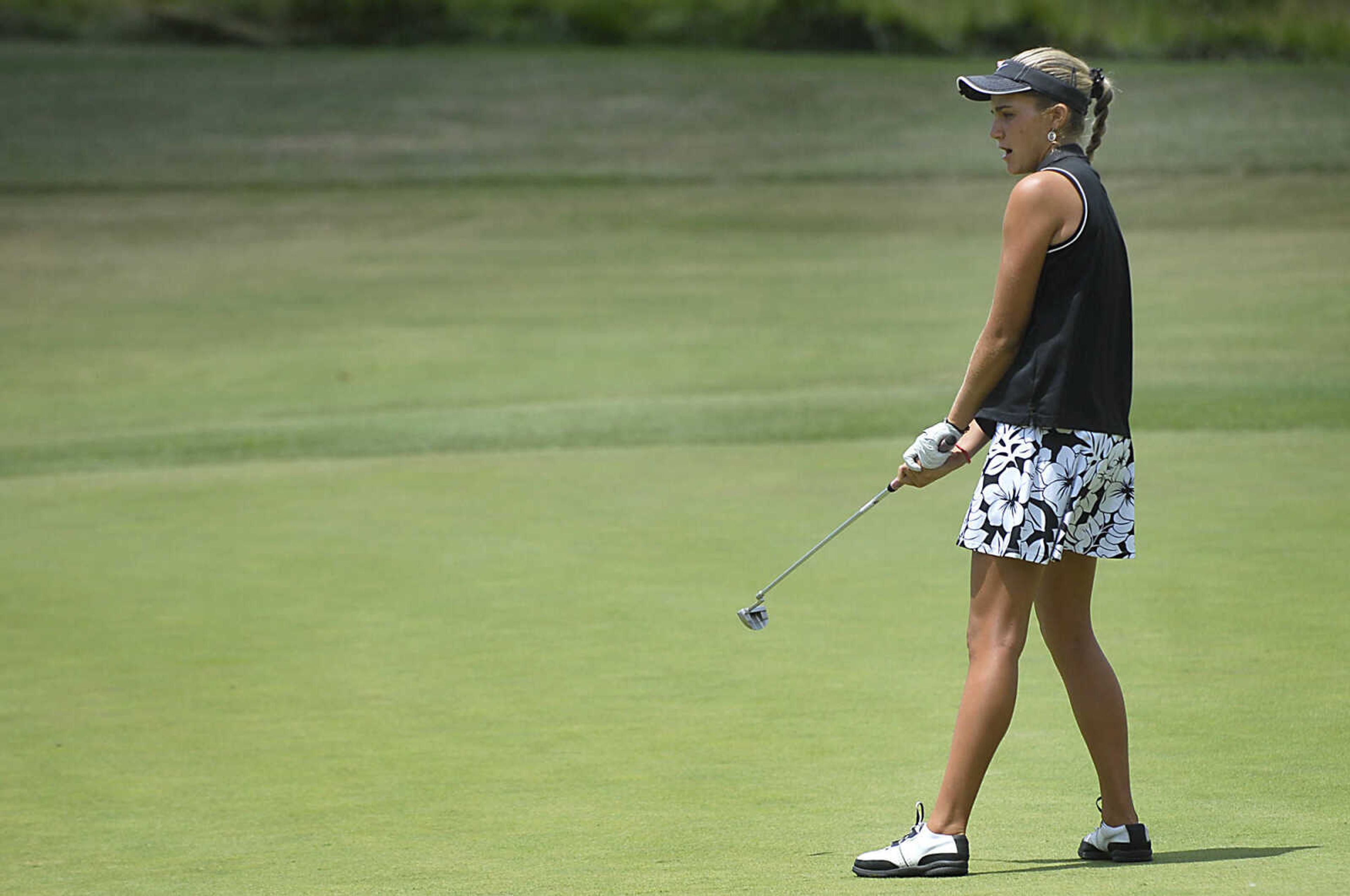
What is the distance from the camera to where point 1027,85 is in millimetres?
2631

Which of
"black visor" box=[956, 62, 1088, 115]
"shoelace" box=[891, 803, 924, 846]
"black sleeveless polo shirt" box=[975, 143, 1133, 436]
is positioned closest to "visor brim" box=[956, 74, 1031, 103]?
"black visor" box=[956, 62, 1088, 115]

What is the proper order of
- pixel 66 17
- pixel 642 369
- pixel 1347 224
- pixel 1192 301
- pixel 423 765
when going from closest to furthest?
pixel 423 765, pixel 642 369, pixel 1192 301, pixel 1347 224, pixel 66 17

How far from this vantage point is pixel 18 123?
538 inches

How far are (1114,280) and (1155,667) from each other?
1.41 metres

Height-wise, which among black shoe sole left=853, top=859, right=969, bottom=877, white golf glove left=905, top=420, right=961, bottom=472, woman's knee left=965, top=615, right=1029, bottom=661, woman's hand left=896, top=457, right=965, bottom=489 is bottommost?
black shoe sole left=853, top=859, right=969, bottom=877

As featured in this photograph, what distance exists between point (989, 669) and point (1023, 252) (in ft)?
1.93

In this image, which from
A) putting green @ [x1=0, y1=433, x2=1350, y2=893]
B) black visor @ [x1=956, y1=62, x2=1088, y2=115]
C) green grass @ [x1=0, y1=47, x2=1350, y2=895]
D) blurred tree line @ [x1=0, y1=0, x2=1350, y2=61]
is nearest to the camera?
black visor @ [x1=956, y1=62, x2=1088, y2=115]

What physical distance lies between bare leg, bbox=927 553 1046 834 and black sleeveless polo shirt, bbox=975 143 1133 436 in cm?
22

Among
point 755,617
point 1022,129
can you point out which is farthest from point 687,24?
point 1022,129

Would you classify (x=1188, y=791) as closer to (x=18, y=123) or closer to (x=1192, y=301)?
(x=1192, y=301)

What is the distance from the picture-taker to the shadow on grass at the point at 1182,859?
2.53 m

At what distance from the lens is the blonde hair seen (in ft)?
8.66

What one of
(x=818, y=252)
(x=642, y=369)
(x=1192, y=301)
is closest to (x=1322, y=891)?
(x=642, y=369)

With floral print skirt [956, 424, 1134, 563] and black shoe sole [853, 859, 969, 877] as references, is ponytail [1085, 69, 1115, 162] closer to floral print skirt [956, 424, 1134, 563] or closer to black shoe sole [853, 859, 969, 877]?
floral print skirt [956, 424, 1134, 563]
